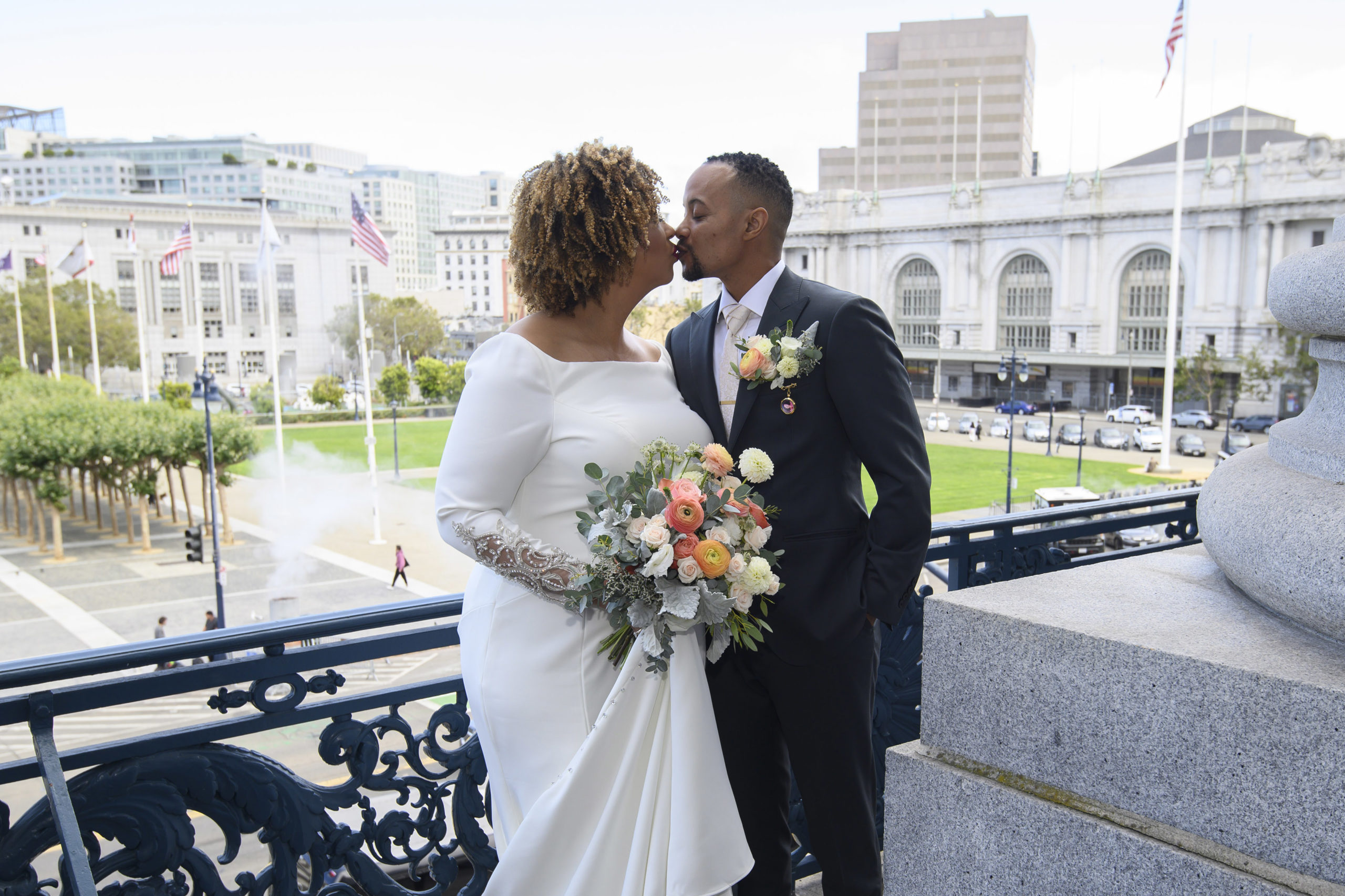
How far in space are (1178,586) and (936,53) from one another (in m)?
140

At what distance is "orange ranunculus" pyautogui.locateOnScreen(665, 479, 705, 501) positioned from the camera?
232cm

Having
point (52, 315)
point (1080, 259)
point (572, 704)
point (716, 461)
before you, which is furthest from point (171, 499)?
point (1080, 259)

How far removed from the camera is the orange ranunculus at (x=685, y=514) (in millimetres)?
2287

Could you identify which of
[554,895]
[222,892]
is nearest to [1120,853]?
[554,895]

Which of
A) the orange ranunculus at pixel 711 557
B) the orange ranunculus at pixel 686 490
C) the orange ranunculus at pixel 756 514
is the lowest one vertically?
the orange ranunculus at pixel 711 557

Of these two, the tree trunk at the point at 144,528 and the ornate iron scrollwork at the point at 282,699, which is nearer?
the ornate iron scrollwork at the point at 282,699

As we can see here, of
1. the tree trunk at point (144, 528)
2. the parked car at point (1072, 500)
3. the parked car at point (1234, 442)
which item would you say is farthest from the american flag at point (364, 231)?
the parked car at point (1234, 442)

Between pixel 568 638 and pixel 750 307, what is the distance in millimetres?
1107

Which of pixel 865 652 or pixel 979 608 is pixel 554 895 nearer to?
pixel 865 652

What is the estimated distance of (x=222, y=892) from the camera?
2.75 metres

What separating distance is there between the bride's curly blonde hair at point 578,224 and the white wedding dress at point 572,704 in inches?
7.1

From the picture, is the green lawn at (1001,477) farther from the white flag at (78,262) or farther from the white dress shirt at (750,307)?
the white flag at (78,262)

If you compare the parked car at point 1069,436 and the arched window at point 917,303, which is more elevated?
the arched window at point 917,303

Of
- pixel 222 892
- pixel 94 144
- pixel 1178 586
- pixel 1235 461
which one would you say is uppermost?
pixel 94 144
